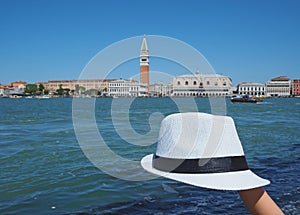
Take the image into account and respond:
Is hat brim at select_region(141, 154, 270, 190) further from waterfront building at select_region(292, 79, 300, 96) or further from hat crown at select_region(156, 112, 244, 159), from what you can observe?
waterfront building at select_region(292, 79, 300, 96)

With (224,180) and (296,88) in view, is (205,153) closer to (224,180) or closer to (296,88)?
(224,180)

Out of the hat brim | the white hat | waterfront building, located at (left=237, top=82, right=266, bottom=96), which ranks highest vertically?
waterfront building, located at (left=237, top=82, right=266, bottom=96)

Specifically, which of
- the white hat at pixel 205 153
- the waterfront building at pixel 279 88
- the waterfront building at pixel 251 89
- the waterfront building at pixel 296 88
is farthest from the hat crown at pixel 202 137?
the waterfront building at pixel 296 88

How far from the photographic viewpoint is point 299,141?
40.4 feet

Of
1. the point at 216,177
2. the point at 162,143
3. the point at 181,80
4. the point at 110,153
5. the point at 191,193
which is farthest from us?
the point at 181,80

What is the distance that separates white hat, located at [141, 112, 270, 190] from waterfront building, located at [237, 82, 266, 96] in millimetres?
146272

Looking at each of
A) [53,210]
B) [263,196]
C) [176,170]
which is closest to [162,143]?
[176,170]

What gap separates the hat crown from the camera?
1317 mm

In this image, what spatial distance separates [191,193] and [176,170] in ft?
13.2

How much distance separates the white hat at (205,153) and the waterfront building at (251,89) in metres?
146

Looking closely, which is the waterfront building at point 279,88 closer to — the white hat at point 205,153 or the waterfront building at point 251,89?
the waterfront building at point 251,89

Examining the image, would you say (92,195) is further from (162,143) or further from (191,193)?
(162,143)

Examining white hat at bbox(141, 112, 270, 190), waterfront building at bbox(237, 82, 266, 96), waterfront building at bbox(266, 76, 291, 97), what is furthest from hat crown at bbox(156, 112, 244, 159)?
waterfront building at bbox(266, 76, 291, 97)

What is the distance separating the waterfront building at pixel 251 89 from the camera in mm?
142475
